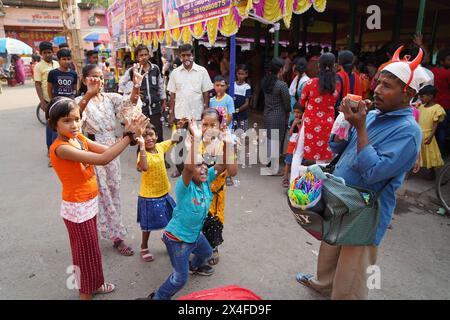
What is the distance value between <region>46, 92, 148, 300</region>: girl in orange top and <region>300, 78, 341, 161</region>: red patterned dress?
260 cm

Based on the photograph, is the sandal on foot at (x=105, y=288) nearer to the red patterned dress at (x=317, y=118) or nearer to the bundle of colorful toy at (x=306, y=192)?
the bundle of colorful toy at (x=306, y=192)

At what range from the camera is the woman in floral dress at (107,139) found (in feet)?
9.75

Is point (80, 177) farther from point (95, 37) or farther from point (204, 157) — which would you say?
point (95, 37)

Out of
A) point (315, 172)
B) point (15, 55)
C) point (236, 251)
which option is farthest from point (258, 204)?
point (15, 55)

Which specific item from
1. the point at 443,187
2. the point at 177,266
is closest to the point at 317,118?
the point at 443,187

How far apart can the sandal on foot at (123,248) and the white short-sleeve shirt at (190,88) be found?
2482 millimetres

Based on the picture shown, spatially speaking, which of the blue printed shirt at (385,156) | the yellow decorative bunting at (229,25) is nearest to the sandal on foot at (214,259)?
the blue printed shirt at (385,156)

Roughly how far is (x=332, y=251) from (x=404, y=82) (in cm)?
124

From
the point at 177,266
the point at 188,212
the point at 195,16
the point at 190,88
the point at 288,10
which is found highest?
the point at 195,16

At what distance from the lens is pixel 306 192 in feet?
6.13

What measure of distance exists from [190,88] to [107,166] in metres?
2.49

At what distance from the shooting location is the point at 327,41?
18047mm

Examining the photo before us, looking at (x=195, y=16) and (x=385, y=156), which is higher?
(x=195, y=16)

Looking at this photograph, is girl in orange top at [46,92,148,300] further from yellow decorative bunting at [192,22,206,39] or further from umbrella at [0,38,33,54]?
umbrella at [0,38,33,54]
